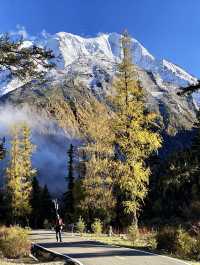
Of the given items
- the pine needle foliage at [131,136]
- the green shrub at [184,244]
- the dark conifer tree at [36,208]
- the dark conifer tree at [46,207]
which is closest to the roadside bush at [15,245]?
the green shrub at [184,244]

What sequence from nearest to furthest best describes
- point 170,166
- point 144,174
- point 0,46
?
point 0,46, point 170,166, point 144,174

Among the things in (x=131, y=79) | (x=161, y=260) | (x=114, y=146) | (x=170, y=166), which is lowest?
(x=161, y=260)

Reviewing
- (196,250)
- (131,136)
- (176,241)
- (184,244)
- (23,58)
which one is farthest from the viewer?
(131,136)

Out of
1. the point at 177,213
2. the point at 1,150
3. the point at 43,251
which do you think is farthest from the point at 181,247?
the point at 177,213

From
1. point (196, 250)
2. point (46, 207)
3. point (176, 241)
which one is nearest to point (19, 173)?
point (46, 207)

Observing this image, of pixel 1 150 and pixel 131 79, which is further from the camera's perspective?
pixel 131 79

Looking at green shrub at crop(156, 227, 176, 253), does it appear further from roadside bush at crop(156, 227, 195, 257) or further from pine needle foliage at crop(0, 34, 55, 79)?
pine needle foliage at crop(0, 34, 55, 79)

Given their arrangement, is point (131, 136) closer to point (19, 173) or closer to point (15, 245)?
point (15, 245)

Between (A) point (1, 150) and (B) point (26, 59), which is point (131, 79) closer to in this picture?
(A) point (1, 150)

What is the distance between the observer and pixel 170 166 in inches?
904

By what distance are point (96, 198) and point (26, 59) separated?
3159 centimetres

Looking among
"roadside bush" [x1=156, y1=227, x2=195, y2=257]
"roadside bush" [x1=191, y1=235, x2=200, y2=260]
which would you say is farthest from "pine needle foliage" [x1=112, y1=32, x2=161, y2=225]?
"roadside bush" [x1=191, y1=235, x2=200, y2=260]

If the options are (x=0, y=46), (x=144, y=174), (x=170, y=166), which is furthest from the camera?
(x=144, y=174)

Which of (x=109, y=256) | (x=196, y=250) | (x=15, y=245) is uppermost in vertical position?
(x=15, y=245)
